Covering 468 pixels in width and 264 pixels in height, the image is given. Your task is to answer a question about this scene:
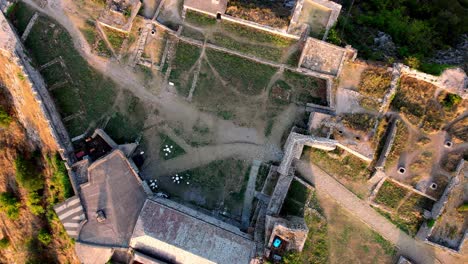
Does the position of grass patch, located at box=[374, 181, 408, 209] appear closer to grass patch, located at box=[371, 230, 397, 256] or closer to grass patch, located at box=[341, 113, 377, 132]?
grass patch, located at box=[371, 230, 397, 256]

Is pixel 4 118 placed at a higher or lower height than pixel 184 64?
lower

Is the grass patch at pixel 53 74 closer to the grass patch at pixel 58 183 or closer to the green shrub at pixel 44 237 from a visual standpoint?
the grass patch at pixel 58 183

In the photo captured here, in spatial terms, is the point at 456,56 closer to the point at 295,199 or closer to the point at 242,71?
the point at 242,71

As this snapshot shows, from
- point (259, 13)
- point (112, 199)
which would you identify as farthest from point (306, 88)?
point (112, 199)

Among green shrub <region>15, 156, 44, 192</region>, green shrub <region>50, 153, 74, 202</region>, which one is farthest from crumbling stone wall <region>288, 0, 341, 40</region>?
green shrub <region>15, 156, 44, 192</region>

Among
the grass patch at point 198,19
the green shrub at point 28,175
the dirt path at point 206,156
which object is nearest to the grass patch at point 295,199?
the dirt path at point 206,156

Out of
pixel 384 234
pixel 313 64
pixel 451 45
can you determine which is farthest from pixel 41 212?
pixel 451 45
